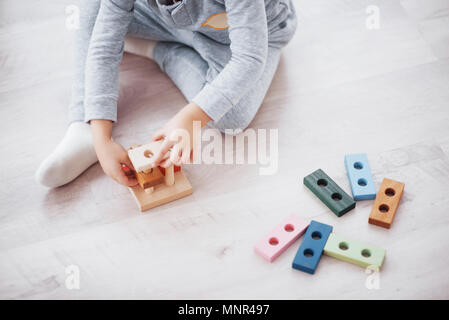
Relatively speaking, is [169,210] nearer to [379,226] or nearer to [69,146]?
[69,146]

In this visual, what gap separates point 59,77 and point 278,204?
0.63 meters

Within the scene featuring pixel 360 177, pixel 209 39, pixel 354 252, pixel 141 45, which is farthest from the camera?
pixel 141 45

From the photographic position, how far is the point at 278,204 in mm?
919

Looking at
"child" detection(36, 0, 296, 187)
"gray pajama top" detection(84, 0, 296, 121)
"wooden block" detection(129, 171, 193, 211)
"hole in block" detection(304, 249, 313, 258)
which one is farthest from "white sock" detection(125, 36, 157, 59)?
"hole in block" detection(304, 249, 313, 258)

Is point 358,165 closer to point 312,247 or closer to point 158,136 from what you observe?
point 312,247

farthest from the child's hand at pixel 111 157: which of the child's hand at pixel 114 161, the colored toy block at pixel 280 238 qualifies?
the colored toy block at pixel 280 238

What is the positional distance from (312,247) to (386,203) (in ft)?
0.55

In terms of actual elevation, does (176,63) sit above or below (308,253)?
above

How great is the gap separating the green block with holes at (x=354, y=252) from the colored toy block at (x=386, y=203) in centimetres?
6

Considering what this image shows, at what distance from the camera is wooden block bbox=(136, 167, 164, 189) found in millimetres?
886

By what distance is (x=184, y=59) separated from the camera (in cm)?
110

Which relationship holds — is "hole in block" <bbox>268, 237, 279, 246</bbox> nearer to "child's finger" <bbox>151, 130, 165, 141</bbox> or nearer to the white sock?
"child's finger" <bbox>151, 130, 165, 141</bbox>

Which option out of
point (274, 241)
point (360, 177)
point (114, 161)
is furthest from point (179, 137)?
point (360, 177)

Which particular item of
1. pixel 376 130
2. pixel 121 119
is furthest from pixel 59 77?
pixel 376 130
